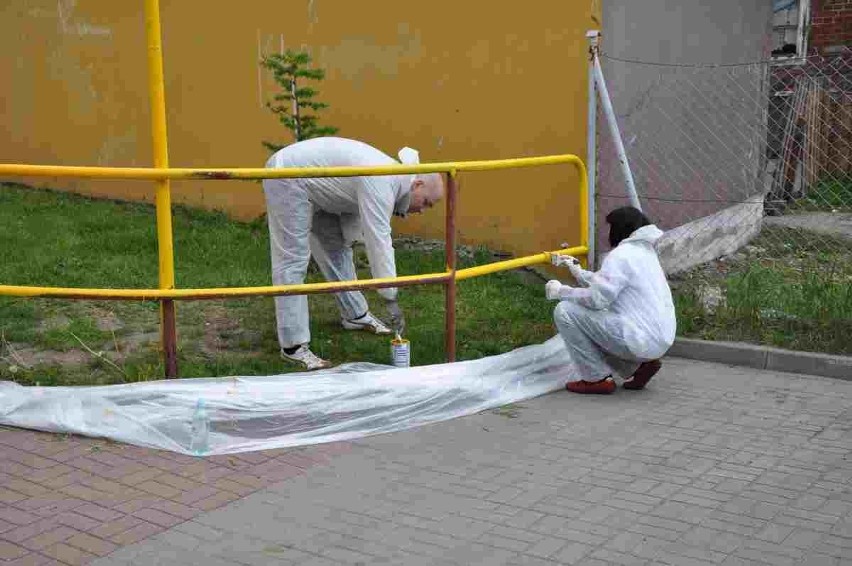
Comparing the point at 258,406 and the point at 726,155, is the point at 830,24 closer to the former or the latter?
the point at 726,155

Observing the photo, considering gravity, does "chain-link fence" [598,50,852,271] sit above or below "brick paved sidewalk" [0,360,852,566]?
above

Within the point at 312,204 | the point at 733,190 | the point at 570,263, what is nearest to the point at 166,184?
the point at 312,204

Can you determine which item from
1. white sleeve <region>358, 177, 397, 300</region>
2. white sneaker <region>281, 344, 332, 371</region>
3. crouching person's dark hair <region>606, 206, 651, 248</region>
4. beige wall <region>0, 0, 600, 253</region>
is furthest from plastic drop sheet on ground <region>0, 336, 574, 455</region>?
beige wall <region>0, 0, 600, 253</region>

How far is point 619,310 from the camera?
19.6ft

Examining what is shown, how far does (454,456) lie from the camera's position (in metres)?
5.13

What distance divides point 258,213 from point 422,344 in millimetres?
3977

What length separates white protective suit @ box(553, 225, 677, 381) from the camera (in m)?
5.93

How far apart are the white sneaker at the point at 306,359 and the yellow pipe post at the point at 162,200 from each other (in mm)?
816

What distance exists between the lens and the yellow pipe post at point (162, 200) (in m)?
5.52

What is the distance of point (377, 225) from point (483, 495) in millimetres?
1879

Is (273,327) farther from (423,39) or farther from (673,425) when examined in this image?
(423,39)

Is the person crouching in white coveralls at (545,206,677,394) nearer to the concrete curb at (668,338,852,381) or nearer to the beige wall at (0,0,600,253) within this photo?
the concrete curb at (668,338,852,381)

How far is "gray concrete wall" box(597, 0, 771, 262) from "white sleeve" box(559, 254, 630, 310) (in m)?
1.78

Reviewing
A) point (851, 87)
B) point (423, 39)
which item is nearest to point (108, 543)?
point (423, 39)
